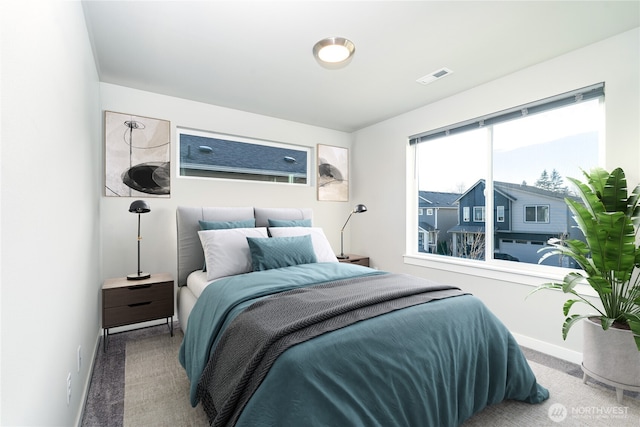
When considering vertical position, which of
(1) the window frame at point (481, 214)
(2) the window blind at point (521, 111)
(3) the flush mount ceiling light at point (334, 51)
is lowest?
(1) the window frame at point (481, 214)

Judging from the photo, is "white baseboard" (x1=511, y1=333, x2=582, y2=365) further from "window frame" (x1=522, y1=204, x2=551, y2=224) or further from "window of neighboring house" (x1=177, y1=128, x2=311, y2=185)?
"window of neighboring house" (x1=177, y1=128, x2=311, y2=185)

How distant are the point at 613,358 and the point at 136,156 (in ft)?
14.3

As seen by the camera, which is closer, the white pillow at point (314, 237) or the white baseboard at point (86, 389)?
the white baseboard at point (86, 389)

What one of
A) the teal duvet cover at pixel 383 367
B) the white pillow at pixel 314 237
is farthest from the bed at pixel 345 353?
the white pillow at pixel 314 237

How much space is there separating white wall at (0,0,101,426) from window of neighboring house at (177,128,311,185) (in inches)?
61.1

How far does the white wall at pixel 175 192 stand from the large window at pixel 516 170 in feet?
6.15

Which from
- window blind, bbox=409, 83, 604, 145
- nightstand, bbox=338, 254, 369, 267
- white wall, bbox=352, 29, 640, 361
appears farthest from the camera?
nightstand, bbox=338, 254, 369, 267

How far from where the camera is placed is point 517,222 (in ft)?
9.83

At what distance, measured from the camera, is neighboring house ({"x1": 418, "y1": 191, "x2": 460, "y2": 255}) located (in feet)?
12.0

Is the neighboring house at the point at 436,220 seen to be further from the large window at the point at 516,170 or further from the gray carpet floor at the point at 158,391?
the gray carpet floor at the point at 158,391

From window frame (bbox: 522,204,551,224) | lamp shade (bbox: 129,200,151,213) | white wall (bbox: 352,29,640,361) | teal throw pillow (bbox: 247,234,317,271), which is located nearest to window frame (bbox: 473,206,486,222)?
window frame (bbox: 522,204,551,224)

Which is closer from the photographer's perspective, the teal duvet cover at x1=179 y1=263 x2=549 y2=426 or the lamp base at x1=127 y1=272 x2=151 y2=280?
the teal duvet cover at x1=179 y1=263 x2=549 y2=426

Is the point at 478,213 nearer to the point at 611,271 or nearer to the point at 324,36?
the point at 611,271

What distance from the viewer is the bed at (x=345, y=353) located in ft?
4.05
